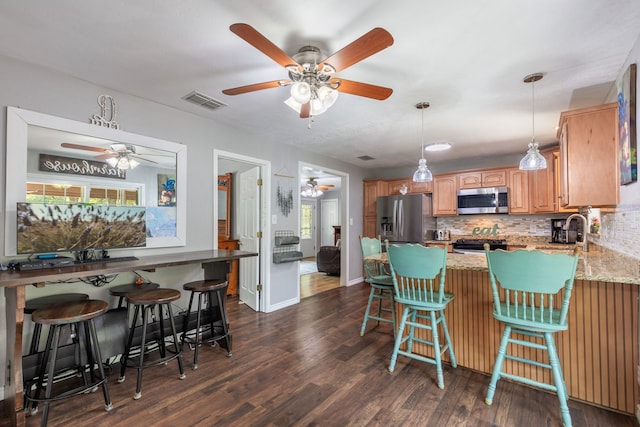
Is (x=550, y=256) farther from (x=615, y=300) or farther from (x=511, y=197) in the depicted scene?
(x=511, y=197)

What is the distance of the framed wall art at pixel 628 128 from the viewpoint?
77.9 inches

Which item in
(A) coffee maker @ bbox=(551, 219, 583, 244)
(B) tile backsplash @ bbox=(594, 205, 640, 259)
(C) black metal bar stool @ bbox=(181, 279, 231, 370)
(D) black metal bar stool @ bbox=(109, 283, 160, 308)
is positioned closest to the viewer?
(B) tile backsplash @ bbox=(594, 205, 640, 259)

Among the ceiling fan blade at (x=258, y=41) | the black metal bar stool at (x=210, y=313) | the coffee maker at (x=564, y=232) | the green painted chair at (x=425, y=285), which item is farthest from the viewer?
the coffee maker at (x=564, y=232)

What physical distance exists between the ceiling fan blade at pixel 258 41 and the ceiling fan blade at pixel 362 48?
26 cm

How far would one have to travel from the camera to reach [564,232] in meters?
Result: 4.45

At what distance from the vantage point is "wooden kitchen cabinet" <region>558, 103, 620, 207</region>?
7.81 ft

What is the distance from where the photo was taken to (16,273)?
1.81 metres

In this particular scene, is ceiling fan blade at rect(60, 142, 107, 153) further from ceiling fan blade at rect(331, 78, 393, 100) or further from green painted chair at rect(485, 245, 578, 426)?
green painted chair at rect(485, 245, 578, 426)

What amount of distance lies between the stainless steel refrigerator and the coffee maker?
6.09ft

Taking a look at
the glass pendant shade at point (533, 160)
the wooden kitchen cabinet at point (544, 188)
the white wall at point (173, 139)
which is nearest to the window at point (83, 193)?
the white wall at point (173, 139)

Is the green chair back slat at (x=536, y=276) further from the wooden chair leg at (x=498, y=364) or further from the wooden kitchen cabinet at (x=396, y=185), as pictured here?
the wooden kitchen cabinet at (x=396, y=185)

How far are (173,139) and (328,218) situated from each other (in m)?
7.80

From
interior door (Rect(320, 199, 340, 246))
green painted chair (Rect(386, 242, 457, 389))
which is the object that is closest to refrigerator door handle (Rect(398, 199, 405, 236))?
green painted chair (Rect(386, 242, 457, 389))

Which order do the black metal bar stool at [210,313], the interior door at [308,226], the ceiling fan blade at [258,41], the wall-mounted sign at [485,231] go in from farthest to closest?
the interior door at [308,226], the wall-mounted sign at [485,231], the black metal bar stool at [210,313], the ceiling fan blade at [258,41]
